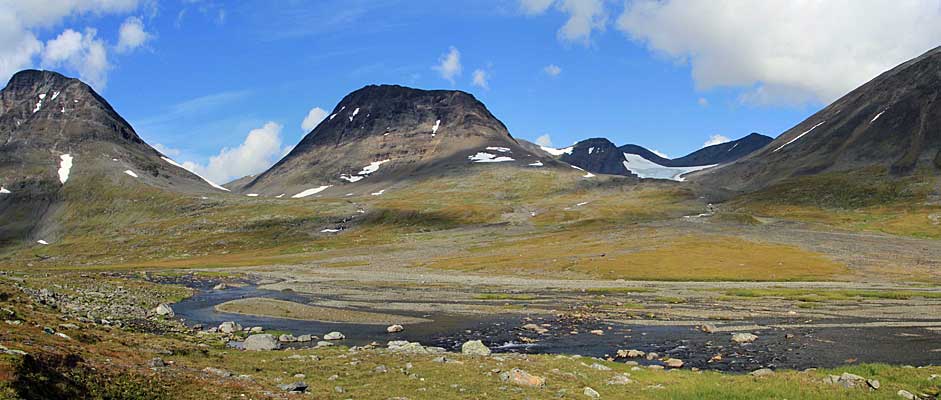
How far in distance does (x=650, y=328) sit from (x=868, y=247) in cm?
9918

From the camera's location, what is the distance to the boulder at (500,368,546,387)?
25047 mm

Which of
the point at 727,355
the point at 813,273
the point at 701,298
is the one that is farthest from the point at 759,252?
the point at 727,355

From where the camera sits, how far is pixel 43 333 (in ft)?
82.1

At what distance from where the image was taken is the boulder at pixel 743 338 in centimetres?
4194

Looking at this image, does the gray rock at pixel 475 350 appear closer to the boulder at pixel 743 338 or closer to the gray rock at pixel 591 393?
the gray rock at pixel 591 393

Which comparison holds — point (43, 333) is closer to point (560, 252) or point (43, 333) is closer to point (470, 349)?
point (470, 349)

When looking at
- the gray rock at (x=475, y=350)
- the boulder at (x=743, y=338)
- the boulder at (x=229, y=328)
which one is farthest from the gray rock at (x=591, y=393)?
the boulder at (x=229, y=328)

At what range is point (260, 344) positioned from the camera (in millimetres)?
36125

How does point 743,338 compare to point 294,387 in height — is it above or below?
below

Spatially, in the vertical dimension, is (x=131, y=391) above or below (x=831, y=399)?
above

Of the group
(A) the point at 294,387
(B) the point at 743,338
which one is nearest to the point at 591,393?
(A) the point at 294,387

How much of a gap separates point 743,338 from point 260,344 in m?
31.8

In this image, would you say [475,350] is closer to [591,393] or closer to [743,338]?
[591,393]

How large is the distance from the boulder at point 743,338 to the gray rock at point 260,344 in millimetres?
30313
